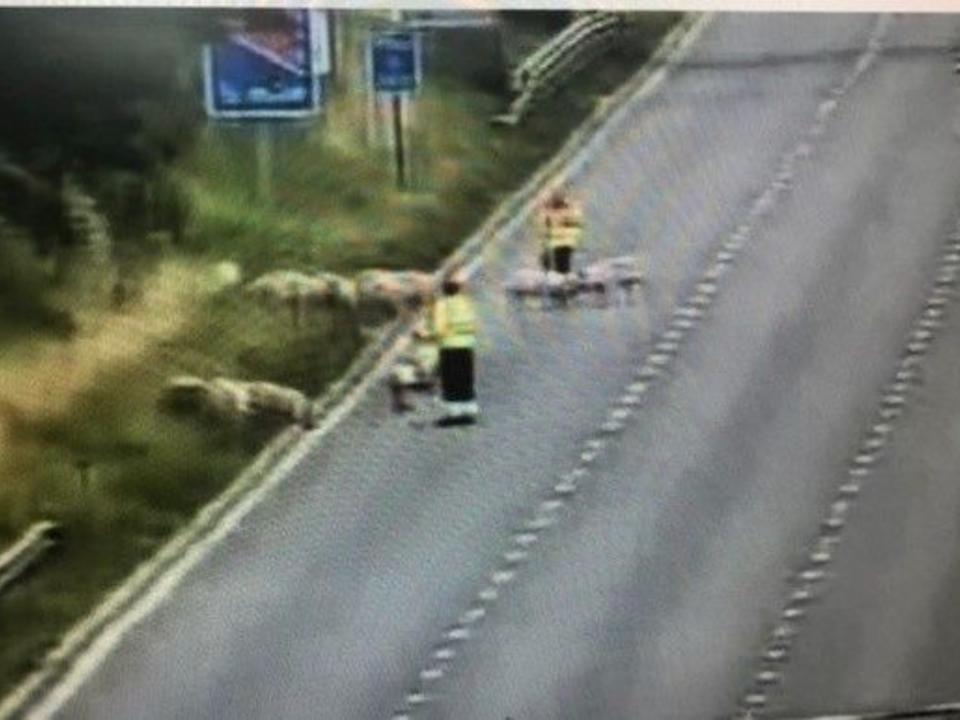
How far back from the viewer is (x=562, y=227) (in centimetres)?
265

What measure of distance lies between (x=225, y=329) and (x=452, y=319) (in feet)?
0.95

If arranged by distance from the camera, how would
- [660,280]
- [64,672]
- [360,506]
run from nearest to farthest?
[64,672] → [360,506] → [660,280]

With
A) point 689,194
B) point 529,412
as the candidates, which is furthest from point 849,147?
point 529,412

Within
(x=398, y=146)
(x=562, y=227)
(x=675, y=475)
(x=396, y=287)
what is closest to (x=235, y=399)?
(x=396, y=287)

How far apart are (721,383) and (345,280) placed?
1.72 feet

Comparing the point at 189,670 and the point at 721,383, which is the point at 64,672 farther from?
the point at 721,383

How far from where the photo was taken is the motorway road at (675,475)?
2516 mm

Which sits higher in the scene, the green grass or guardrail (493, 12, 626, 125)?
guardrail (493, 12, 626, 125)

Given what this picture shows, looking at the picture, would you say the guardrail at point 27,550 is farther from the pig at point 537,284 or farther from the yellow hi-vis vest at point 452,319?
the pig at point 537,284

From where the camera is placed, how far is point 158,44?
2.45m

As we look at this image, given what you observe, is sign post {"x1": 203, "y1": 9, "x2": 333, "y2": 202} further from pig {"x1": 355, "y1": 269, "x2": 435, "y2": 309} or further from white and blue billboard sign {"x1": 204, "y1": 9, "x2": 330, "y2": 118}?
pig {"x1": 355, "y1": 269, "x2": 435, "y2": 309}

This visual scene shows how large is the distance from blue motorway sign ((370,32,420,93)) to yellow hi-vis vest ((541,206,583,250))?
0.24m

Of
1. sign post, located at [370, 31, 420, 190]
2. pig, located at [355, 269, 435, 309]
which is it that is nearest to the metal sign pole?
sign post, located at [370, 31, 420, 190]

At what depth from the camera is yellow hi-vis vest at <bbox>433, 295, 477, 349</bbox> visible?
2.59 meters
